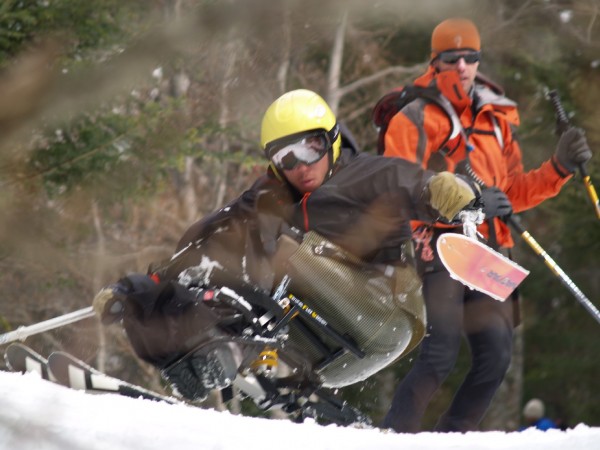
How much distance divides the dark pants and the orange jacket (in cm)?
31

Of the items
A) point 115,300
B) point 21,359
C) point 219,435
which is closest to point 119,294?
point 115,300

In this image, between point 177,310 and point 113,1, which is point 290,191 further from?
point 113,1

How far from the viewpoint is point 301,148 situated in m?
4.45

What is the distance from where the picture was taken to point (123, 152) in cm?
96

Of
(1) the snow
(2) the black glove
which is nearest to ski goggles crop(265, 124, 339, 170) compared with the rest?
(2) the black glove

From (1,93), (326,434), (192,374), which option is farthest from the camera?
(192,374)

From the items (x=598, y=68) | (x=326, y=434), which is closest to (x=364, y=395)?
(x=326, y=434)

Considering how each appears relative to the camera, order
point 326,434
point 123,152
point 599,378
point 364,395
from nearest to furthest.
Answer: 1. point 123,152
2. point 326,434
3. point 364,395
4. point 599,378

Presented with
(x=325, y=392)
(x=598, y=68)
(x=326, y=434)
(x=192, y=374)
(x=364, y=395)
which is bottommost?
(x=364, y=395)

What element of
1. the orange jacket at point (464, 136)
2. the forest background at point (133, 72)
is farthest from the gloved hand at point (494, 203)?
the forest background at point (133, 72)

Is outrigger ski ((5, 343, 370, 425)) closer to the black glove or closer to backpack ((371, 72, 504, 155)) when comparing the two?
the black glove

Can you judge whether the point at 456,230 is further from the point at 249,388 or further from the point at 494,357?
the point at 249,388

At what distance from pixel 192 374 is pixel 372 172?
1057 millimetres

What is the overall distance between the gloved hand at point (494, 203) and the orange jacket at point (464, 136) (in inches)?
6.8
